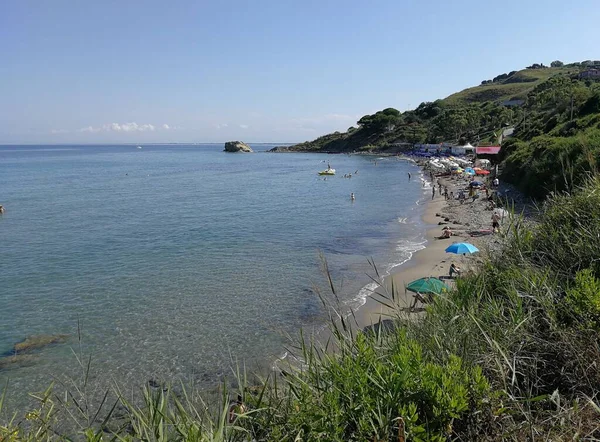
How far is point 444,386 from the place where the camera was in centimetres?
347

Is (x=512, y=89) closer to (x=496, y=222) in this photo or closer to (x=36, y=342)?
(x=496, y=222)

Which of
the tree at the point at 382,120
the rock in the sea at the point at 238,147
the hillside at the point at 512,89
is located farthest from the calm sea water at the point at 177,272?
the rock in the sea at the point at 238,147

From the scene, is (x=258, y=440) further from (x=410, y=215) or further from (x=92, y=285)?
(x=410, y=215)

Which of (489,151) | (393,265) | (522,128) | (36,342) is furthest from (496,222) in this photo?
(522,128)

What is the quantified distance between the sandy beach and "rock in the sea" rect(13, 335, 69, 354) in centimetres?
976

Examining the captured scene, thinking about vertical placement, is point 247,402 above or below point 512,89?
below

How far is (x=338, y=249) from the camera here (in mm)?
24531

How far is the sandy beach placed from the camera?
14633 mm

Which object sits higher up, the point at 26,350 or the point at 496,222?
the point at 496,222

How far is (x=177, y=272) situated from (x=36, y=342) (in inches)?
299

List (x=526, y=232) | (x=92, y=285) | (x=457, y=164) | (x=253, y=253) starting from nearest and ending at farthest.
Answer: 1. (x=526, y=232)
2. (x=92, y=285)
3. (x=253, y=253)
4. (x=457, y=164)

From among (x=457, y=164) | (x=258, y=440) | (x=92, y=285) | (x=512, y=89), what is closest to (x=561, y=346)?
(x=258, y=440)

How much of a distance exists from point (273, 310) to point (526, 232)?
36.1 ft

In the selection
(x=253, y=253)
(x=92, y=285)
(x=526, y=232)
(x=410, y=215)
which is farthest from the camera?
(x=410, y=215)
